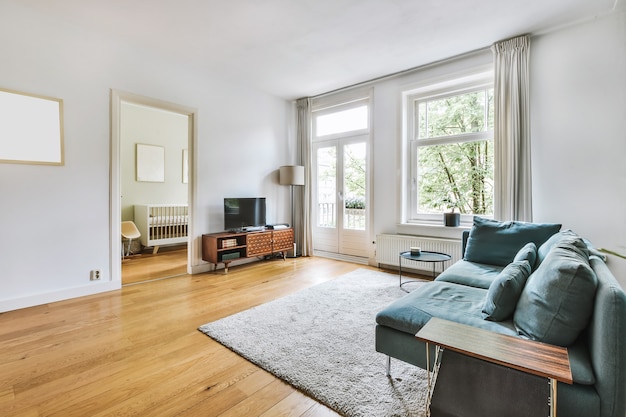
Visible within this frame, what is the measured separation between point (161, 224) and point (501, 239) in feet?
18.3

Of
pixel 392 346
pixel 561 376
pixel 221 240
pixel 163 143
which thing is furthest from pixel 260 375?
pixel 163 143

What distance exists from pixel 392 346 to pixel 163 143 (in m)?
6.39

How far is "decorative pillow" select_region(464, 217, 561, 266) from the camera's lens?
2.71 meters

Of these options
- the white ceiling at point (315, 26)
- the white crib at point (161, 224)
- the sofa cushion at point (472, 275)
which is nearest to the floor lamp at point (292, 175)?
the white ceiling at point (315, 26)

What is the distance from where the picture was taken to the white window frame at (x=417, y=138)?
4.08 m

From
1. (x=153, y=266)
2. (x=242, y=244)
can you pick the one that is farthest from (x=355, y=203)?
(x=153, y=266)

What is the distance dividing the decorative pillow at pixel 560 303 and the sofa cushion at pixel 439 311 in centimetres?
15

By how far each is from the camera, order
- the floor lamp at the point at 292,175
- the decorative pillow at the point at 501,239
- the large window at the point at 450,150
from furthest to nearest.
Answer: the floor lamp at the point at 292,175
the large window at the point at 450,150
the decorative pillow at the point at 501,239

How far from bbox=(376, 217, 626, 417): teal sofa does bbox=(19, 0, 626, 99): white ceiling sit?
247cm

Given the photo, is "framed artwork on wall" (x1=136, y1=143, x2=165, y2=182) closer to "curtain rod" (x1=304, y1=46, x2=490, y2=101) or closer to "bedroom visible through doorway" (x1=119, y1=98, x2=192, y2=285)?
"bedroom visible through doorway" (x1=119, y1=98, x2=192, y2=285)

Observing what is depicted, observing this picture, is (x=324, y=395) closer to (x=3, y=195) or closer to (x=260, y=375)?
(x=260, y=375)

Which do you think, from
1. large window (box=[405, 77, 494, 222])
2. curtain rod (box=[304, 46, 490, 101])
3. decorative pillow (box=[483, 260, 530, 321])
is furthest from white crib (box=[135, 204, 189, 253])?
decorative pillow (box=[483, 260, 530, 321])

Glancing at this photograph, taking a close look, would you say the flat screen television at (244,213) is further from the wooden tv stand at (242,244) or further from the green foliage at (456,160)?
the green foliage at (456,160)

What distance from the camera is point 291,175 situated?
535 centimetres
